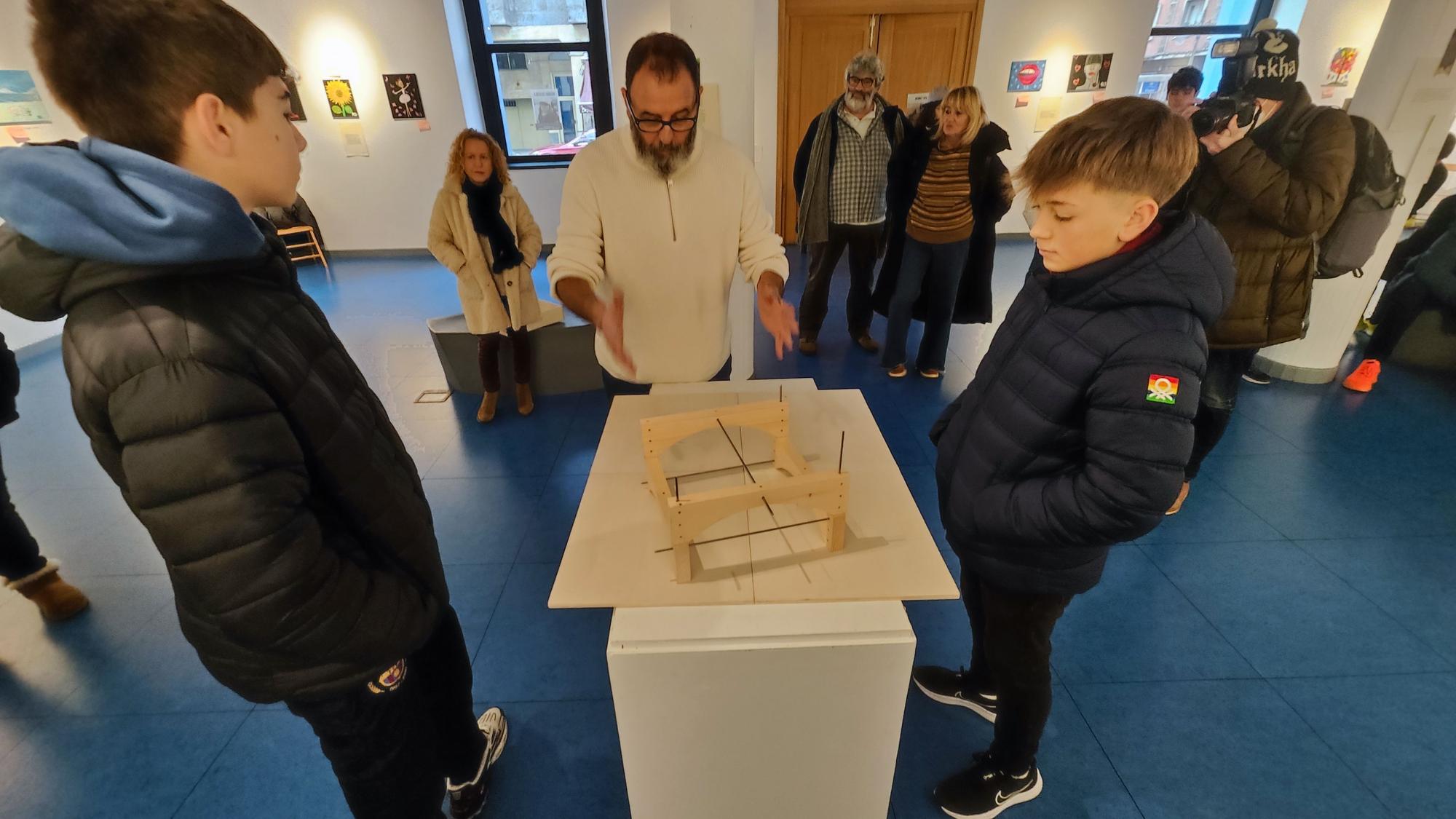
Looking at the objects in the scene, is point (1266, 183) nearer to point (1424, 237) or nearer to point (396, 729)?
point (396, 729)

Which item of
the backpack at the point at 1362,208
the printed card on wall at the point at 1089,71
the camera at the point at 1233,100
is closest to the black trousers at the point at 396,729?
the camera at the point at 1233,100

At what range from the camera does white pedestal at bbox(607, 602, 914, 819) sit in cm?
106

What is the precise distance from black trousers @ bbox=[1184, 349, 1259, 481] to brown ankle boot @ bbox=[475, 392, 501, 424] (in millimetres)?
3184

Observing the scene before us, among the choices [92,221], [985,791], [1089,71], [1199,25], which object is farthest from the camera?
[1199,25]

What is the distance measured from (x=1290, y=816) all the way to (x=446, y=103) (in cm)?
741

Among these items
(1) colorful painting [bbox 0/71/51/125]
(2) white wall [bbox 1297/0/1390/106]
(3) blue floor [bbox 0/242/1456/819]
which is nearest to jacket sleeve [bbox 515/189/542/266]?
(3) blue floor [bbox 0/242/1456/819]

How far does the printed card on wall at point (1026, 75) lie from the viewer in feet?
20.0

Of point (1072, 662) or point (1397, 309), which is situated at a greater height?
point (1397, 309)

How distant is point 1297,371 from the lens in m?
3.60

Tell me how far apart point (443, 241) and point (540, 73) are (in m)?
4.25

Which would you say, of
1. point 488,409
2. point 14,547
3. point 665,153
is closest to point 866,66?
point 665,153

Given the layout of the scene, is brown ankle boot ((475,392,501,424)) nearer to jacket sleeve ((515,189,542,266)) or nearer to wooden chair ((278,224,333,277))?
jacket sleeve ((515,189,542,266))

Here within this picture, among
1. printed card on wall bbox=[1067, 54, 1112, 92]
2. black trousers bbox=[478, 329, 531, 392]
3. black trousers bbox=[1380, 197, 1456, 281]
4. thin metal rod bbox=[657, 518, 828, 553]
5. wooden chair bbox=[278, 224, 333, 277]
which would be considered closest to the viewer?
thin metal rod bbox=[657, 518, 828, 553]

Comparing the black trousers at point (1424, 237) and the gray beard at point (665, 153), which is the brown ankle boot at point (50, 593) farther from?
the black trousers at point (1424, 237)
